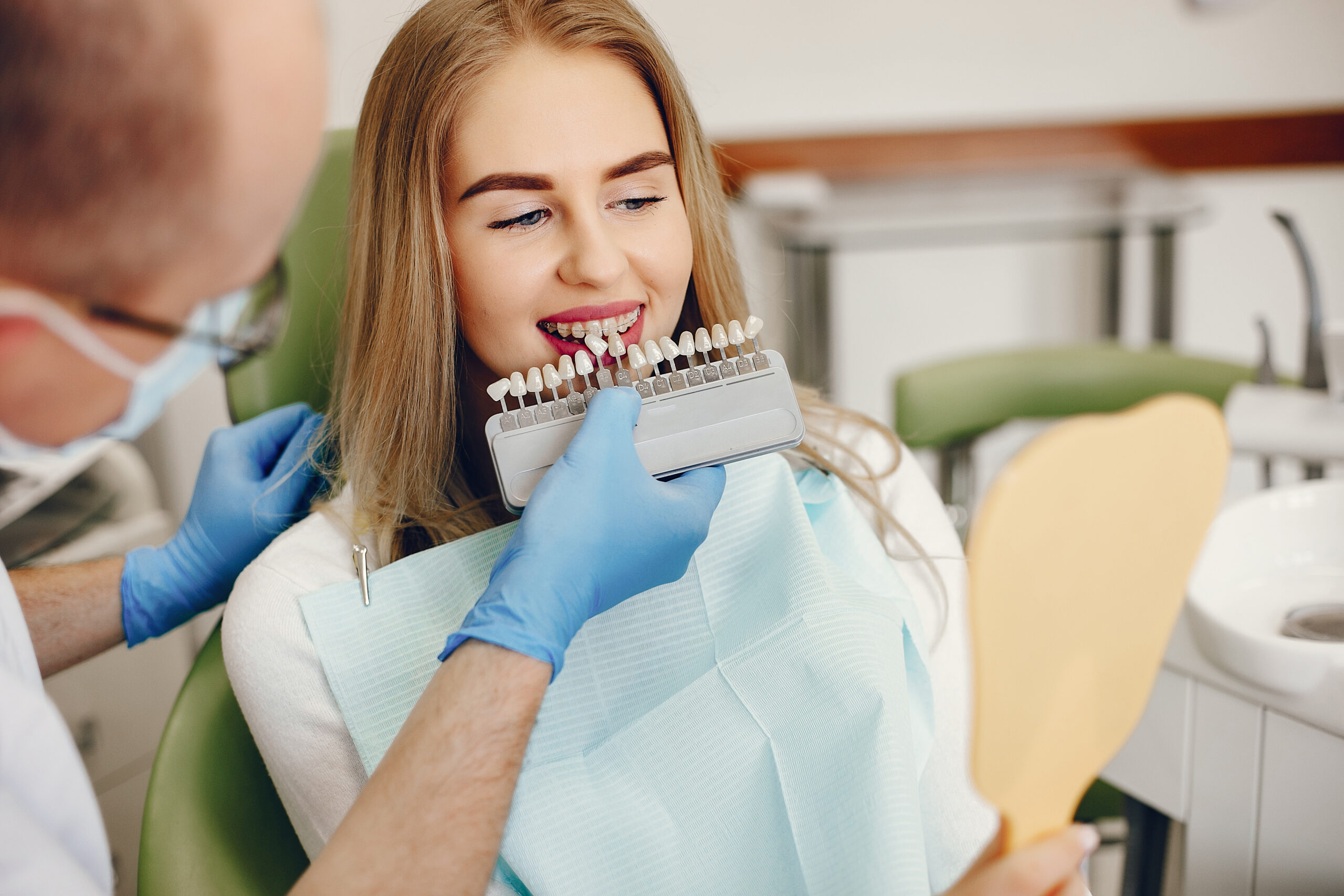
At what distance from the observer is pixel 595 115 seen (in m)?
0.73

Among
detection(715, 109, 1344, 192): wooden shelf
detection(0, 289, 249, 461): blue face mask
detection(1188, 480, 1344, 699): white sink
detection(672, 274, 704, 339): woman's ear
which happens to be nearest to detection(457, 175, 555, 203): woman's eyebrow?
detection(672, 274, 704, 339): woman's ear

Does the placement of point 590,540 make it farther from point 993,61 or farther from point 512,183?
point 993,61

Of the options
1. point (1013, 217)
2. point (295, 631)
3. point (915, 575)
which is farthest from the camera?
point (1013, 217)

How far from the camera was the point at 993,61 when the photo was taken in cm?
250

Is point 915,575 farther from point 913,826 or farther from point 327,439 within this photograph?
→ point 327,439

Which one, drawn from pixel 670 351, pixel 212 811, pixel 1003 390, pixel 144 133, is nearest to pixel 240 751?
pixel 212 811

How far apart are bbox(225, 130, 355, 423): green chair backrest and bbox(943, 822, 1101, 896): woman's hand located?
2.55 ft

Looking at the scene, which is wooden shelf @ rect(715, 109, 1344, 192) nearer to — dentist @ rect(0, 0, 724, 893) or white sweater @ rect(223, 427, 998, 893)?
white sweater @ rect(223, 427, 998, 893)

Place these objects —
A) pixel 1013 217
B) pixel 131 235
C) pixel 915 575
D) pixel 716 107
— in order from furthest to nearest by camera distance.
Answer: pixel 716 107 < pixel 1013 217 < pixel 915 575 < pixel 131 235

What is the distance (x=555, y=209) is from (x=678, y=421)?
0.20 m

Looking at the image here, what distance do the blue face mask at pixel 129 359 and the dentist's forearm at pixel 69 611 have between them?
0.47 meters

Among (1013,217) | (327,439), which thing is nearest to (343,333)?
(327,439)

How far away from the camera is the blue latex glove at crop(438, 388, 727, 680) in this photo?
1.82 feet

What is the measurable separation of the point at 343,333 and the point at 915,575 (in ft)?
1.80
